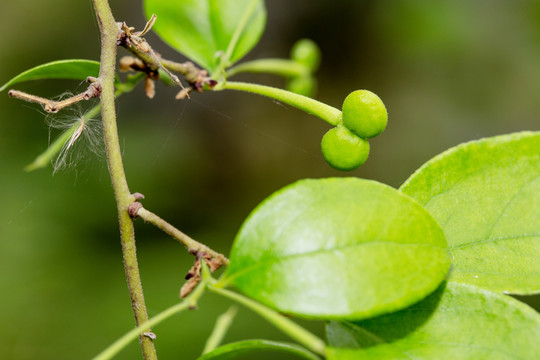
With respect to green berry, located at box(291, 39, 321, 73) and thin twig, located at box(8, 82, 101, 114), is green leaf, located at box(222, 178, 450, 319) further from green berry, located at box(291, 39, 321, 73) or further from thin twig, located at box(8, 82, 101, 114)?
green berry, located at box(291, 39, 321, 73)

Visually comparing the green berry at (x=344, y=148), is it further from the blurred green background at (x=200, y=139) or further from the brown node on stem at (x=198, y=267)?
the blurred green background at (x=200, y=139)

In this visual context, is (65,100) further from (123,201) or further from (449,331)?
(449,331)

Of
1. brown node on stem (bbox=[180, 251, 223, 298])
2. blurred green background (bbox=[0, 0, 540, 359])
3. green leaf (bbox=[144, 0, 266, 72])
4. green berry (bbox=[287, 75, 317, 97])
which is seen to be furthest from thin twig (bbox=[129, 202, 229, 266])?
blurred green background (bbox=[0, 0, 540, 359])

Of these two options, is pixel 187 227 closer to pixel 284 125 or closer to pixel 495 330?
pixel 284 125

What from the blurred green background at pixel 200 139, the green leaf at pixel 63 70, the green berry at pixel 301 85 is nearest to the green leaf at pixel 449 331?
the green leaf at pixel 63 70

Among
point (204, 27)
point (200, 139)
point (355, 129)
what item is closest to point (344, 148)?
point (355, 129)

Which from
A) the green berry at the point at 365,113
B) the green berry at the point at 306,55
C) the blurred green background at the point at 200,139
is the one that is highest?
the blurred green background at the point at 200,139
